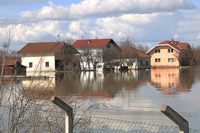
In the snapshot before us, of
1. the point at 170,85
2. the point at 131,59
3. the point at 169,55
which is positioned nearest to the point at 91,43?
the point at 131,59

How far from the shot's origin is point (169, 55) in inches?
2992

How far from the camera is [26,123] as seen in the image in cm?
602

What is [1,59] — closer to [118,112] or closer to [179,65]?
[118,112]

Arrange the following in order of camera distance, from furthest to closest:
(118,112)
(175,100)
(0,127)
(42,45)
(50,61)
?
(42,45) < (50,61) < (175,100) < (118,112) < (0,127)

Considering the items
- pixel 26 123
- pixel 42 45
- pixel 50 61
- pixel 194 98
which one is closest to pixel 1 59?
pixel 26 123

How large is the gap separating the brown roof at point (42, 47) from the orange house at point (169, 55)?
79.4 ft

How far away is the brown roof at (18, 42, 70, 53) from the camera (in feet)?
211

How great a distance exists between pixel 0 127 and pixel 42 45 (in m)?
62.0

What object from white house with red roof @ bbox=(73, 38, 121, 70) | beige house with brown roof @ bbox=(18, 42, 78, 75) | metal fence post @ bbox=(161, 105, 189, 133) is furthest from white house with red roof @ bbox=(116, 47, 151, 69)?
metal fence post @ bbox=(161, 105, 189, 133)

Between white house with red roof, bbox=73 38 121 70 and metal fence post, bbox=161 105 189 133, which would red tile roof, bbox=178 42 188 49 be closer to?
white house with red roof, bbox=73 38 121 70

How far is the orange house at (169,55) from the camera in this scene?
7356cm

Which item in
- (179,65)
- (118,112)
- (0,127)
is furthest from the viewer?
(179,65)

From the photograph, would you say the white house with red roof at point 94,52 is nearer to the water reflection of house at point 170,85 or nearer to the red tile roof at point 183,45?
the red tile roof at point 183,45

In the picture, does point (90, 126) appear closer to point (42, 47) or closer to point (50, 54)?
point (50, 54)
